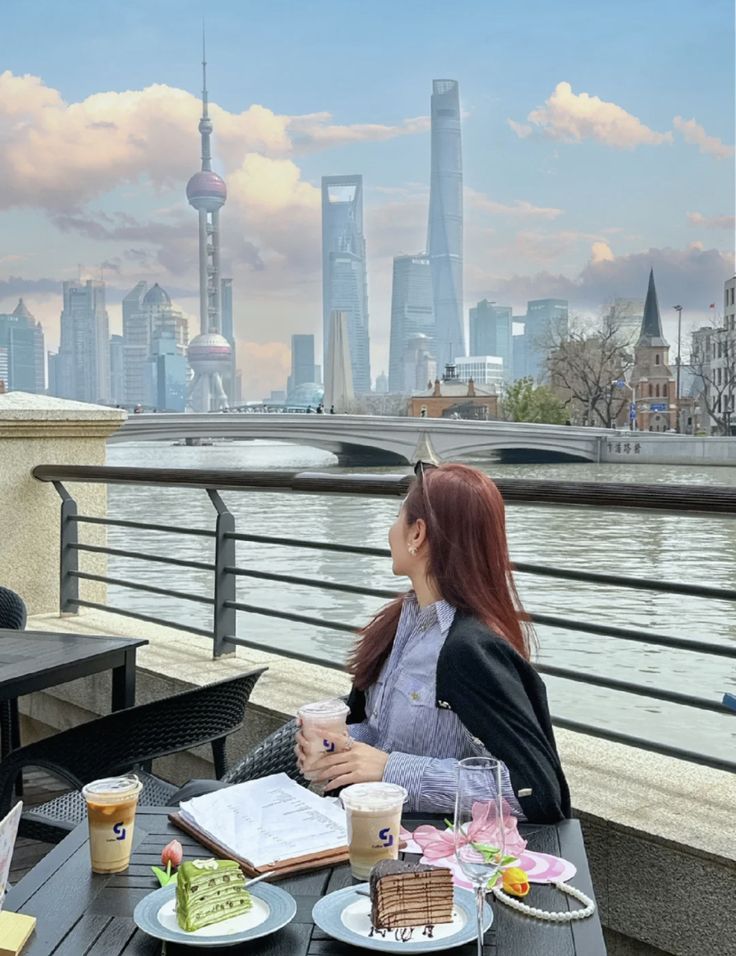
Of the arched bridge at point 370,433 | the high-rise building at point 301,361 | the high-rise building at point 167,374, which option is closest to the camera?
the arched bridge at point 370,433

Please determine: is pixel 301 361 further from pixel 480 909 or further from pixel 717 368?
pixel 480 909

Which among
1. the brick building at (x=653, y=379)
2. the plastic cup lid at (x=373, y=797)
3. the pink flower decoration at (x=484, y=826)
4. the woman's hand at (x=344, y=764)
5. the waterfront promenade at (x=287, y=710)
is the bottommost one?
the waterfront promenade at (x=287, y=710)

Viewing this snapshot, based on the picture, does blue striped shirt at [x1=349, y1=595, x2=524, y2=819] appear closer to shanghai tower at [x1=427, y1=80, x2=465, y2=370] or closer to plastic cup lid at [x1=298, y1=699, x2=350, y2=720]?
plastic cup lid at [x1=298, y1=699, x2=350, y2=720]

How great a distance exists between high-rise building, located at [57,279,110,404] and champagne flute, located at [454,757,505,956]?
9687 centimetres

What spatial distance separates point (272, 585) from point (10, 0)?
106 metres

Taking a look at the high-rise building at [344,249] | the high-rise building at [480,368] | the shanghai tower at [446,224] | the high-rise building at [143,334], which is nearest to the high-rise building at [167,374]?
Answer: the high-rise building at [143,334]

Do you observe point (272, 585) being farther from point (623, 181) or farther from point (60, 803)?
point (623, 181)

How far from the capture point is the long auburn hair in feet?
6.45

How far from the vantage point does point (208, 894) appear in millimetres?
1399

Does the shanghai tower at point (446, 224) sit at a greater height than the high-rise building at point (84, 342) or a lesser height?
greater

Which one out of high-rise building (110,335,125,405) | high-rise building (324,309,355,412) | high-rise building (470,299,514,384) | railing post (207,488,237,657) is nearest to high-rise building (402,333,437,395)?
high-rise building (470,299,514,384)

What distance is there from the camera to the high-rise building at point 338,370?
3866 inches

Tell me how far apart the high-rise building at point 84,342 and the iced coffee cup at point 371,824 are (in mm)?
96644

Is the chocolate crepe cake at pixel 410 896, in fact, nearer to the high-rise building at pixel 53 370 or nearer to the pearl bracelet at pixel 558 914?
the pearl bracelet at pixel 558 914
